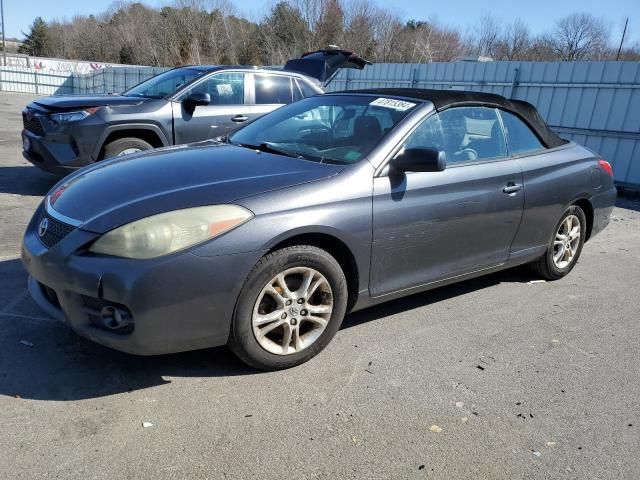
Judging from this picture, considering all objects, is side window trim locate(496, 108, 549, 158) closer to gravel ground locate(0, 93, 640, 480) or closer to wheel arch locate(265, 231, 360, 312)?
gravel ground locate(0, 93, 640, 480)

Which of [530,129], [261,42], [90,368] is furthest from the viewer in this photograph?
[261,42]

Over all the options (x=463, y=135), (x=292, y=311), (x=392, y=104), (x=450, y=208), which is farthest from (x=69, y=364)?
(x=463, y=135)

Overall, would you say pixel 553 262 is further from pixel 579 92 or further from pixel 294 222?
pixel 579 92

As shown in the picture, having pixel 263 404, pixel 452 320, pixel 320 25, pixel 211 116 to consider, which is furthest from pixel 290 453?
pixel 320 25

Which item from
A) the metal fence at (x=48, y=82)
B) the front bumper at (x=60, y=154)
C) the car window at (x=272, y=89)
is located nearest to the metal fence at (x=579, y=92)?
the car window at (x=272, y=89)

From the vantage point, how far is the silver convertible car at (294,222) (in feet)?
8.79

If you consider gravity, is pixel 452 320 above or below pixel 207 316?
below

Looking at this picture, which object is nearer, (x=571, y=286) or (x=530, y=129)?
(x=530, y=129)

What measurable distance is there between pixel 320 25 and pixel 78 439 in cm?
4196

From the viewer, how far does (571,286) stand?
4.98 metres

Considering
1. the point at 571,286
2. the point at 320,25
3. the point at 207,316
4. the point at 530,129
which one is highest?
the point at 320,25

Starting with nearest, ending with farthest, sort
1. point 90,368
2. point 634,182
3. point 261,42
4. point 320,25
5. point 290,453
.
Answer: point 290,453 < point 90,368 < point 634,182 < point 320,25 < point 261,42

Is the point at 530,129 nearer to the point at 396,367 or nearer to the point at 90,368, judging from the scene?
the point at 396,367

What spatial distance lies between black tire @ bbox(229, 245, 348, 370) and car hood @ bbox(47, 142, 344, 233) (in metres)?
0.39
